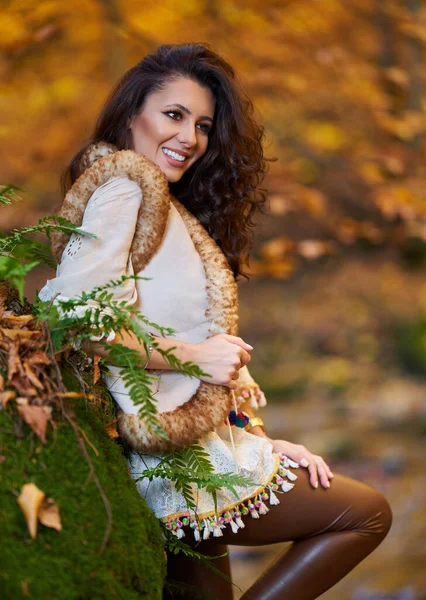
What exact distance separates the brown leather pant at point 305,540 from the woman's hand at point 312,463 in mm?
14

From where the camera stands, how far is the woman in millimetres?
1290

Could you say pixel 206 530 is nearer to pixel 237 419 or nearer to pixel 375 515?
pixel 237 419

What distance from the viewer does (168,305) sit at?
4.49 feet

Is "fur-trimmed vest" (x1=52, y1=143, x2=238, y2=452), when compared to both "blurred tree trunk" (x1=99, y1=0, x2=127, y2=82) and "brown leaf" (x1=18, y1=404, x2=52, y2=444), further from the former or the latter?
"blurred tree trunk" (x1=99, y1=0, x2=127, y2=82)

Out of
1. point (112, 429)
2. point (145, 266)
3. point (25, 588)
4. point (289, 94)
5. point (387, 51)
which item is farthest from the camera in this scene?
point (387, 51)

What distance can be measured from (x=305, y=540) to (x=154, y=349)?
56cm

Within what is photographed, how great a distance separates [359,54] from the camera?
4367 millimetres

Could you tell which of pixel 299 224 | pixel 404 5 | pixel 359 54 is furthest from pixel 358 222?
pixel 404 5

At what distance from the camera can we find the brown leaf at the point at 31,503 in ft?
3.02

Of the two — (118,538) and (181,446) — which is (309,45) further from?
(118,538)

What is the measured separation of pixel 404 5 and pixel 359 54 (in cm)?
46

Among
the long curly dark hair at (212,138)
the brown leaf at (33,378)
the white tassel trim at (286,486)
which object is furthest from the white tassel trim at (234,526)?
the long curly dark hair at (212,138)

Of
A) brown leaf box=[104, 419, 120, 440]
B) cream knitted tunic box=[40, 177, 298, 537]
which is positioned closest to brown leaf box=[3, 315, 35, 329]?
cream knitted tunic box=[40, 177, 298, 537]

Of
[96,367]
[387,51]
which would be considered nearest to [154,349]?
[96,367]
